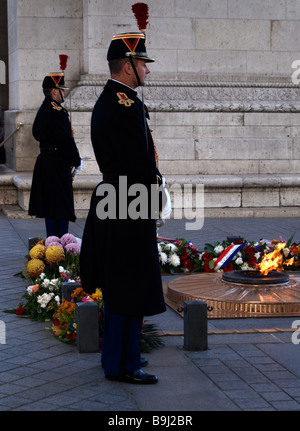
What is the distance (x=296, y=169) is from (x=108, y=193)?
8.39 m

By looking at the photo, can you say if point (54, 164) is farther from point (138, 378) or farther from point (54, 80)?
point (138, 378)

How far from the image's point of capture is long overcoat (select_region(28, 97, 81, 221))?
8.43 metres

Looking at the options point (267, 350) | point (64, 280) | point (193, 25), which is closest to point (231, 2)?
point (193, 25)

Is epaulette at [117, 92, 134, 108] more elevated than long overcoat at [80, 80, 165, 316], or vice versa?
epaulette at [117, 92, 134, 108]

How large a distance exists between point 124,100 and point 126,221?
0.65 metres

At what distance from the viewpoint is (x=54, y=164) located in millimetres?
8523

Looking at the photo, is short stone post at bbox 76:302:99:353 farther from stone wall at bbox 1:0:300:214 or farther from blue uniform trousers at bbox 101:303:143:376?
stone wall at bbox 1:0:300:214

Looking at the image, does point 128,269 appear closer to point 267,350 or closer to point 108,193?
point 108,193

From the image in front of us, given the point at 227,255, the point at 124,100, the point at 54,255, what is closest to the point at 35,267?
the point at 54,255

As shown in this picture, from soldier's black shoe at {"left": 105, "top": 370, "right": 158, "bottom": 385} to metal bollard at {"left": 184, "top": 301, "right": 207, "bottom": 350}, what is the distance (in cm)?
65

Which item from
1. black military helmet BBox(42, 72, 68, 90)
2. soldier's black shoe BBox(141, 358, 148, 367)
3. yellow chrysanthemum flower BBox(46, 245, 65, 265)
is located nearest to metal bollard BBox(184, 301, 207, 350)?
soldier's black shoe BBox(141, 358, 148, 367)

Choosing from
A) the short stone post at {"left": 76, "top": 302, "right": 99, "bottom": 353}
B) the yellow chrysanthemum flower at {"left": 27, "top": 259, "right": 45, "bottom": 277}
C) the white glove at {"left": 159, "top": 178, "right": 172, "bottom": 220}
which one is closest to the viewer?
the white glove at {"left": 159, "top": 178, "right": 172, "bottom": 220}

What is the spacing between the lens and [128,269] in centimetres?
445

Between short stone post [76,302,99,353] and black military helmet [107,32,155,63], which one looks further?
short stone post [76,302,99,353]
